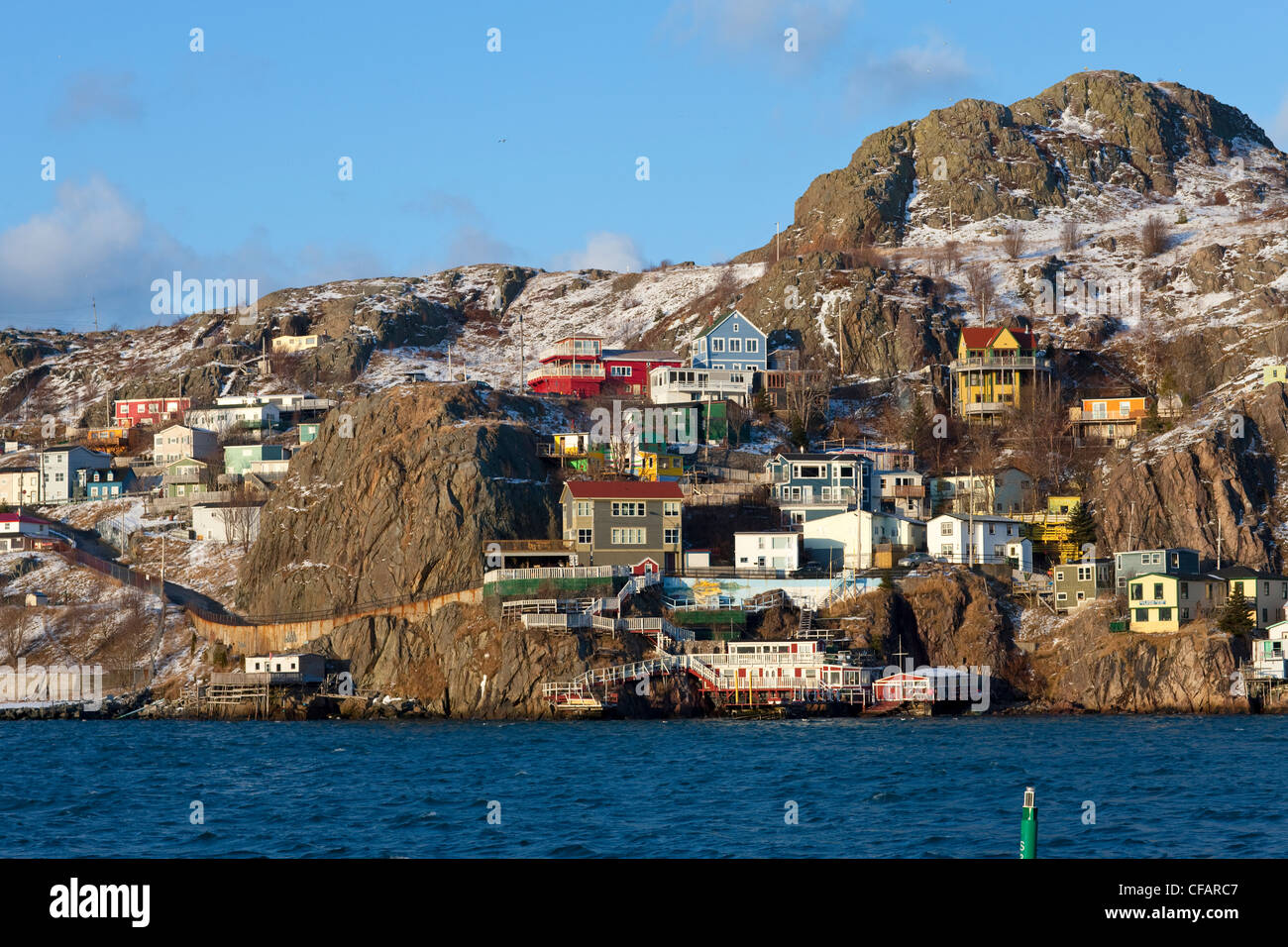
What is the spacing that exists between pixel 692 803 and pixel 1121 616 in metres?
44.6

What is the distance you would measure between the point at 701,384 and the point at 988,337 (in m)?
23.6

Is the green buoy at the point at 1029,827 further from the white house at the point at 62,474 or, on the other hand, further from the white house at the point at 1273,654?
the white house at the point at 62,474

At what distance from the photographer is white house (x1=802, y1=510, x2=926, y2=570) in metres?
93.0

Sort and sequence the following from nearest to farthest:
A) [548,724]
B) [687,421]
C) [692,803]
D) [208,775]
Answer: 1. [692,803]
2. [208,775]
3. [548,724]
4. [687,421]

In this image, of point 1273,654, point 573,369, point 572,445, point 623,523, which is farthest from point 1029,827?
point 573,369

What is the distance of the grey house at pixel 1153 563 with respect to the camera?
276ft

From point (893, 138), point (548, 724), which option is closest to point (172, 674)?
point (548, 724)

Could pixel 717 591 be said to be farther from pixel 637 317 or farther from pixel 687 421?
pixel 637 317

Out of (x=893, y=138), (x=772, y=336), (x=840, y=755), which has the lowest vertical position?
(x=840, y=755)

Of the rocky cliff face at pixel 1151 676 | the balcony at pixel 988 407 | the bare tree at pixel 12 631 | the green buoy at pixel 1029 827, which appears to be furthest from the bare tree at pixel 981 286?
the green buoy at pixel 1029 827

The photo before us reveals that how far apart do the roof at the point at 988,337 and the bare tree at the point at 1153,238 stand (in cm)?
3578

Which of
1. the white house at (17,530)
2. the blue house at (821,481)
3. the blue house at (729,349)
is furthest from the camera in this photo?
the blue house at (729,349)
